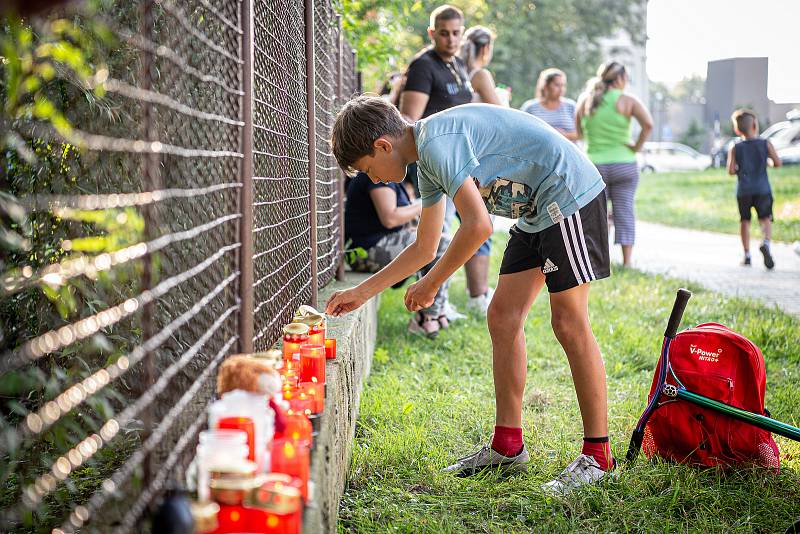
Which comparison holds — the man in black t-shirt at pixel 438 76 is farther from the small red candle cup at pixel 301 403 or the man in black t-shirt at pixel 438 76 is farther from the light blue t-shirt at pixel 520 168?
the small red candle cup at pixel 301 403

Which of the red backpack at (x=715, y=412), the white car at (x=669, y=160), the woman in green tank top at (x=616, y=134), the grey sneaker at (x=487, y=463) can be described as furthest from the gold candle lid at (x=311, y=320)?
the white car at (x=669, y=160)

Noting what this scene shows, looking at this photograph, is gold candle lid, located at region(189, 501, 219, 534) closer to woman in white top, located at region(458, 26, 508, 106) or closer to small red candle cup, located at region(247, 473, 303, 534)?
small red candle cup, located at region(247, 473, 303, 534)

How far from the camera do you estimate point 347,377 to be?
132 inches

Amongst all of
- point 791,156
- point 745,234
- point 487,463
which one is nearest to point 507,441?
point 487,463

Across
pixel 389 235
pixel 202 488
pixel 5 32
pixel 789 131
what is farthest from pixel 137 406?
pixel 789 131

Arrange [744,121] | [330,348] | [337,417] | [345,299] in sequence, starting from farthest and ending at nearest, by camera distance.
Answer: [744,121]
[330,348]
[345,299]
[337,417]

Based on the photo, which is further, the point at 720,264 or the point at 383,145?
the point at 720,264

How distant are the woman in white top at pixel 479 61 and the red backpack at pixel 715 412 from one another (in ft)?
11.2

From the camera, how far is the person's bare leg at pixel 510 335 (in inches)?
129

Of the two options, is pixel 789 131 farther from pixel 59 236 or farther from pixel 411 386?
pixel 59 236

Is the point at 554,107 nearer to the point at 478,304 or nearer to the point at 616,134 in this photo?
the point at 616,134

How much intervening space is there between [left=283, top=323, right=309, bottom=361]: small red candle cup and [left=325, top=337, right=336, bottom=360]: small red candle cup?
0.42m

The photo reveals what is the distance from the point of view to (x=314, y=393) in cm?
249

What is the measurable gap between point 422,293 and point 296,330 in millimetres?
469
